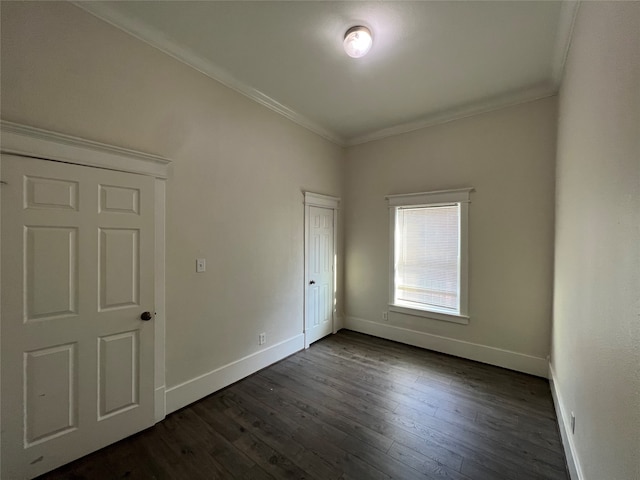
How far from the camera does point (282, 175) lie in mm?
3268

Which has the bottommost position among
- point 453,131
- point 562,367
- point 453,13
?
point 562,367

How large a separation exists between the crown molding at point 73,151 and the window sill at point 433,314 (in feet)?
11.1

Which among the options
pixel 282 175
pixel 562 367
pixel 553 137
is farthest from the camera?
pixel 282 175

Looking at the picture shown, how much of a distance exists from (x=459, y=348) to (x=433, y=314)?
1.64ft

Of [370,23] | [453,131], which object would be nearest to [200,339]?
[370,23]

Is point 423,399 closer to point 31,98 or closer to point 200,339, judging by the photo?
point 200,339

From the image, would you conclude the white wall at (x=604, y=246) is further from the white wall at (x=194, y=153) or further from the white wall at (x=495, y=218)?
the white wall at (x=194, y=153)

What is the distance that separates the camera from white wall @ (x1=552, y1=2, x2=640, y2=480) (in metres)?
0.87

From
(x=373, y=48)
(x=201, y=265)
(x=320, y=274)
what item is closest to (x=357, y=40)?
(x=373, y=48)

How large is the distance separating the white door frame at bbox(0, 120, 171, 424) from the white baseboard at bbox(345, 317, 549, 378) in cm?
288

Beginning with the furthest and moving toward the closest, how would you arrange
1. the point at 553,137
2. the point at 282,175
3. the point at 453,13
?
the point at 282,175 → the point at 553,137 → the point at 453,13

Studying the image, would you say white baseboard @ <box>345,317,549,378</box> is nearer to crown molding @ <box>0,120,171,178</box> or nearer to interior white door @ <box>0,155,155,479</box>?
interior white door @ <box>0,155,155,479</box>

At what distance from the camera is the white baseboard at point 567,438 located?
153 cm

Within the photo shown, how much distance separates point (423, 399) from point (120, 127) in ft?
11.7
